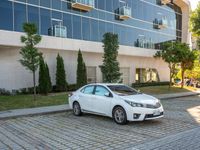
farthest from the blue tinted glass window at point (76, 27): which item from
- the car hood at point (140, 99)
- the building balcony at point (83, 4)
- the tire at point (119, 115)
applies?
the tire at point (119, 115)

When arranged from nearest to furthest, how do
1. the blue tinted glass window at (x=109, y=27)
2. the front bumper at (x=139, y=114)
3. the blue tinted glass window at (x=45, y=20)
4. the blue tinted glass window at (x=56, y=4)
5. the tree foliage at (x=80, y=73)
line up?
the front bumper at (x=139, y=114)
the blue tinted glass window at (x=45, y=20)
the blue tinted glass window at (x=56, y=4)
the tree foliage at (x=80, y=73)
the blue tinted glass window at (x=109, y=27)

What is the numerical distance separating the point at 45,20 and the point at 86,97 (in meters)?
14.2

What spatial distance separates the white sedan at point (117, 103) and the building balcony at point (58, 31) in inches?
517

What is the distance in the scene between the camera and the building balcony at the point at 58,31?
25.4m

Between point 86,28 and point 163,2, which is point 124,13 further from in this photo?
point 163,2

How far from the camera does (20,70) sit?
24156 mm

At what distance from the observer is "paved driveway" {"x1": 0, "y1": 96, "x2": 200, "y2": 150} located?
26.0 ft

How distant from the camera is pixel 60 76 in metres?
25.7

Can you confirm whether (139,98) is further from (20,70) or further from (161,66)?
(161,66)

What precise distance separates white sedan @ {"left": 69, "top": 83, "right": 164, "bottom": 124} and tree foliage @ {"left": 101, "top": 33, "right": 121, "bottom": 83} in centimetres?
1074

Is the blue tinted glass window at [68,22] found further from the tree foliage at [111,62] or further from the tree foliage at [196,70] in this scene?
the tree foliage at [196,70]

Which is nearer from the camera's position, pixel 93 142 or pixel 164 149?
pixel 164 149

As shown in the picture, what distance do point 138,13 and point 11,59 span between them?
61.1 ft

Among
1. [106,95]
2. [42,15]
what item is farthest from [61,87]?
[106,95]
